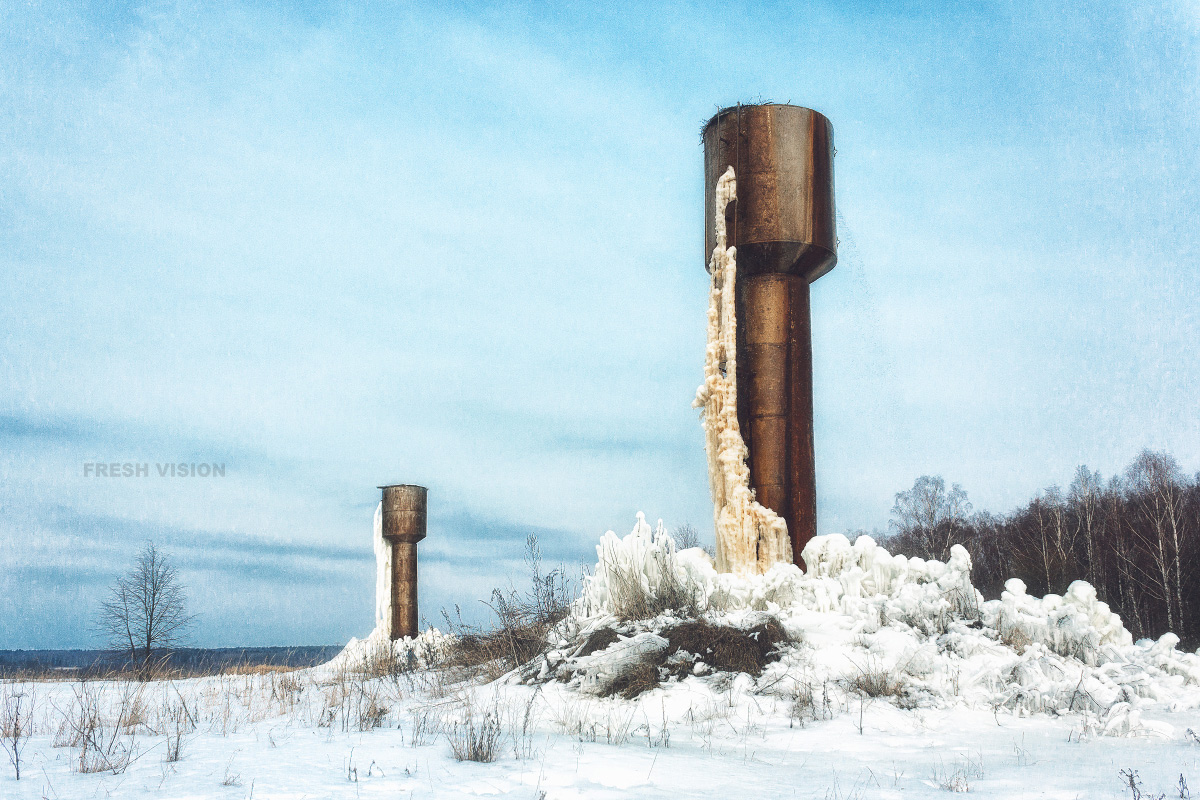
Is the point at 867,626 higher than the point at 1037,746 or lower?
higher

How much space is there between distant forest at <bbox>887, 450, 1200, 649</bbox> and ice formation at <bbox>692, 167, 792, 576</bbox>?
1698cm

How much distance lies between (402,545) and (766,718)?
16821mm

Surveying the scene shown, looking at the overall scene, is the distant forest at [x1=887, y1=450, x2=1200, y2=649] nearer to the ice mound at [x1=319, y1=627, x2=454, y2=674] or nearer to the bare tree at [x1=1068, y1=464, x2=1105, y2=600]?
the bare tree at [x1=1068, y1=464, x2=1105, y2=600]

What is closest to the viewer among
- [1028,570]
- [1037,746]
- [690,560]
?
[1037,746]

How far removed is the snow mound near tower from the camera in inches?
297

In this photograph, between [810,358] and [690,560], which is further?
[810,358]

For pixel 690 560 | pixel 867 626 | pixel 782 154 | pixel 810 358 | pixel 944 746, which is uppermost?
pixel 782 154

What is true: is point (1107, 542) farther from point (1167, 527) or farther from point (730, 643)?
point (730, 643)

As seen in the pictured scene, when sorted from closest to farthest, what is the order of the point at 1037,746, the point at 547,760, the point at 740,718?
1. the point at 547,760
2. the point at 1037,746
3. the point at 740,718

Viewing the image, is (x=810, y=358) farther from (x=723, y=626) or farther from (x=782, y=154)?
(x=723, y=626)

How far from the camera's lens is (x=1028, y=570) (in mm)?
32750

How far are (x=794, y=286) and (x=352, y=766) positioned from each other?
9.01 meters

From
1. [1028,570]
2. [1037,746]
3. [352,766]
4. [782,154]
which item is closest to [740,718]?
[1037,746]

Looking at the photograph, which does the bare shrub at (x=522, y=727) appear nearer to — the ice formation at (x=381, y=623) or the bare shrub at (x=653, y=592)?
the bare shrub at (x=653, y=592)
